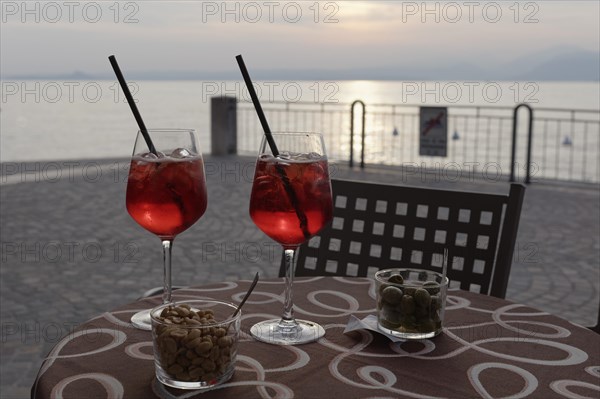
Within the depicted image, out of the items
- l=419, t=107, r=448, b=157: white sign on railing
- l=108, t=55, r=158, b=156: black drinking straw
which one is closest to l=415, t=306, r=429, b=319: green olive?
l=108, t=55, r=158, b=156: black drinking straw

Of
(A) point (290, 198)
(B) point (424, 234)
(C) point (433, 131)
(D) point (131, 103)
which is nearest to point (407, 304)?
(A) point (290, 198)

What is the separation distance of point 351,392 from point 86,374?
1.58ft

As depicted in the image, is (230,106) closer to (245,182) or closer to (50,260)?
(245,182)

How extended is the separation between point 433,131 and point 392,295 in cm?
1069

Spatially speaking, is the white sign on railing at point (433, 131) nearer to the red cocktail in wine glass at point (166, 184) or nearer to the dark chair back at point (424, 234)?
the dark chair back at point (424, 234)

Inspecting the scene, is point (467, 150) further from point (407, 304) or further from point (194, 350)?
point (194, 350)

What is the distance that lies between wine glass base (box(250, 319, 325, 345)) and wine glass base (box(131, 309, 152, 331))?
0.23 meters

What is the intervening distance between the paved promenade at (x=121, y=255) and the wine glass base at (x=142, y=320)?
90.4 inches

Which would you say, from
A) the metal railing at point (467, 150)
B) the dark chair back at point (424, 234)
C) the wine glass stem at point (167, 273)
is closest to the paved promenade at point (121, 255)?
the metal railing at point (467, 150)

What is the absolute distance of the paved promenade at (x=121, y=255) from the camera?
4.80 metres

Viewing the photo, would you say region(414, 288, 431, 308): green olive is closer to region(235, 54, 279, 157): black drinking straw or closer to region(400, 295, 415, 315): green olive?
region(400, 295, 415, 315): green olive

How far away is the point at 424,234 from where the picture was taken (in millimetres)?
2348

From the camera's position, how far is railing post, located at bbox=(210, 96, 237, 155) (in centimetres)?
Result: 1369

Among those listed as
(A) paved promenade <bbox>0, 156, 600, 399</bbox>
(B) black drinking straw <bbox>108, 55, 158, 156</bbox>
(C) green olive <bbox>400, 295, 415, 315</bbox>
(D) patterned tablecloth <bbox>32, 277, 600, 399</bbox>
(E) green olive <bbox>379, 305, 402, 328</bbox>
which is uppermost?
(B) black drinking straw <bbox>108, 55, 158, 156</bbox>
